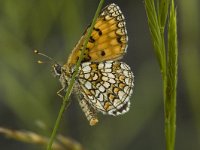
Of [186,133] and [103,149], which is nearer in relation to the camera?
[103,149]

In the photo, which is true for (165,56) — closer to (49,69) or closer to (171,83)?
(171,83)

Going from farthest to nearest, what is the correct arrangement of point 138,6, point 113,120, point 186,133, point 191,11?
point 138,6
point 186,133
point 113,120
point 191,11

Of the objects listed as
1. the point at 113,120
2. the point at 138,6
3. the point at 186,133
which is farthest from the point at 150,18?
the point at 138,6

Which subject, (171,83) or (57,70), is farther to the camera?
(57,70)

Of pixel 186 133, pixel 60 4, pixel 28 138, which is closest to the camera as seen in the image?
pixel 28 138

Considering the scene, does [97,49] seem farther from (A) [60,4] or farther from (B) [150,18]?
(B) [150,18]

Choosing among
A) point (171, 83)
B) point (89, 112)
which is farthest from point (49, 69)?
point (171, 83)

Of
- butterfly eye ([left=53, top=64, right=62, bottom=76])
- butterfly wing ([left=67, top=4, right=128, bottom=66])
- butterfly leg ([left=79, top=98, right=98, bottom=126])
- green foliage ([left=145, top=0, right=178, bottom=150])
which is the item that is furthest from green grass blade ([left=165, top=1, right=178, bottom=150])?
butterfly eye ([left=53, top=64, right=62, bottom=76])

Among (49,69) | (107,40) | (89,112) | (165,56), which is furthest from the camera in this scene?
(49,69)
